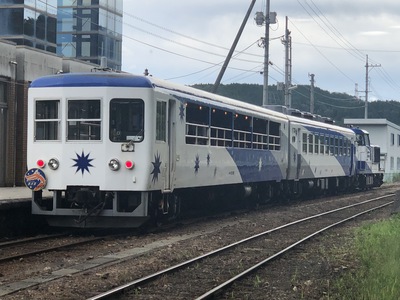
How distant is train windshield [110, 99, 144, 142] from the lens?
47.2 ft

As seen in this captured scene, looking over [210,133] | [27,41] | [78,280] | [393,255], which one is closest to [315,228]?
[210,133]

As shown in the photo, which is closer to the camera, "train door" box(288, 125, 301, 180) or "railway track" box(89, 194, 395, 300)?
"railway track" box(89, 194, 395, 300)

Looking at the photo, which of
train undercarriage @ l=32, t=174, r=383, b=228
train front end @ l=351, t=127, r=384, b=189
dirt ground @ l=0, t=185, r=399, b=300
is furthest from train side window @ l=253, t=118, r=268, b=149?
train front end @ l=351, t=127, r=384, b=189

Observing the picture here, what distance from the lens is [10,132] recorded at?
22.8m

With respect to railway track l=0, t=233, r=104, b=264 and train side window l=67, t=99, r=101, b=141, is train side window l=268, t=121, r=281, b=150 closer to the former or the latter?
train side window l=67, t=99, r=101, b=141

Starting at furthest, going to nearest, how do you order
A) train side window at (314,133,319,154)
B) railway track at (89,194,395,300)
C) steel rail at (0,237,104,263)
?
train side window at (314,133,319,154) < steel rail at (0,237,104,263) < railway track at (89,194,395,300)

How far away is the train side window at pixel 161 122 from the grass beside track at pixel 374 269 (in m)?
4.16

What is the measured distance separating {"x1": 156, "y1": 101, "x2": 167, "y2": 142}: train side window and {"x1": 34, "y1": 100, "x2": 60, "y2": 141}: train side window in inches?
74.4

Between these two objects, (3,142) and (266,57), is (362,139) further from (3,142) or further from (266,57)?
(3,142)

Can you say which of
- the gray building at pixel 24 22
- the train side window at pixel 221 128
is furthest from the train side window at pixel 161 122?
the gray building at pixel 24 22

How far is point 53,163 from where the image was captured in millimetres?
14461

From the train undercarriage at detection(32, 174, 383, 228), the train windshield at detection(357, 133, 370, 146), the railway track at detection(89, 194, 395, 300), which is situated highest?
the train windshield at detection(357, 133, 370, 146)

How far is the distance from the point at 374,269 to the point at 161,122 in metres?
6.06

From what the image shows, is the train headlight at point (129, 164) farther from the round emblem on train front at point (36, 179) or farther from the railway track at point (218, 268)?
the railway track at point (218, 268)
